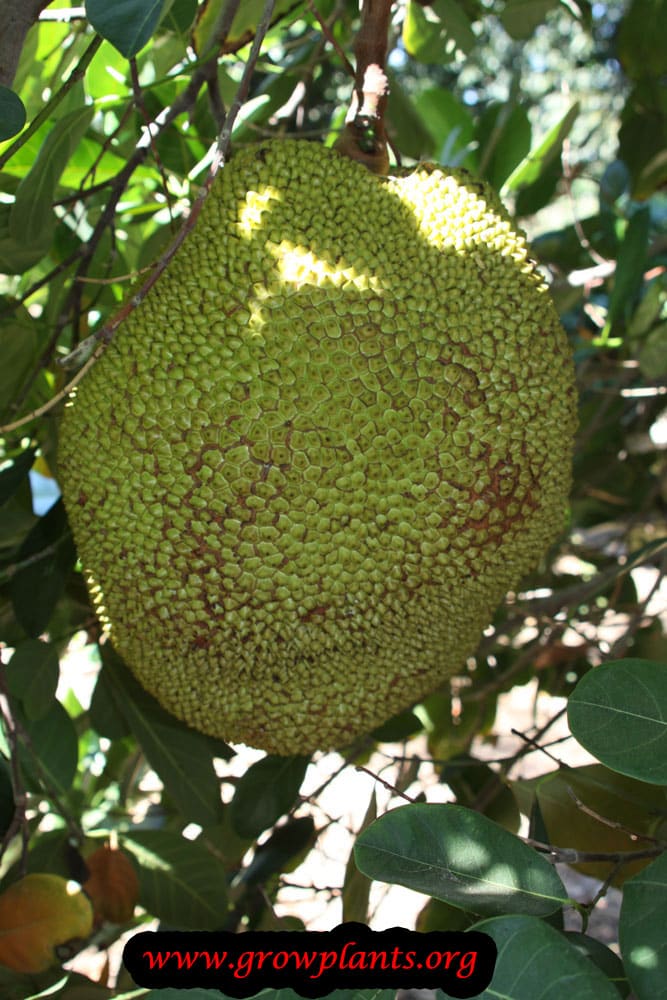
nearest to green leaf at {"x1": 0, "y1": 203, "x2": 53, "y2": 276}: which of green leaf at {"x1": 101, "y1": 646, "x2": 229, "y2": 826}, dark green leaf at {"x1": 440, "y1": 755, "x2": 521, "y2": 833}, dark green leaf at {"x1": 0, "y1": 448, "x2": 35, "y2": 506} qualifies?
dark green leaf at {"x1": 0, "y1": 448, "x2": 35, "y2": 506}

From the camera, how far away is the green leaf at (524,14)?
1.32 meters

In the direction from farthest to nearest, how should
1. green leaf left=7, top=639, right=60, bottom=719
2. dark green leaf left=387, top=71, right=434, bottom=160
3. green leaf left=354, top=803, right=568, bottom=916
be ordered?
dark green leaf left=387, top=71, right=434, bottom=160
green leaf left=7, top=639, right=60, bottom=719
green leaf left=354, top=803, right=568, bottom=916

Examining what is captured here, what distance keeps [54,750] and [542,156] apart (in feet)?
3.71

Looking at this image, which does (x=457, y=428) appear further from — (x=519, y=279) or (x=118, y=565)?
Answer: (x=118, y=565)

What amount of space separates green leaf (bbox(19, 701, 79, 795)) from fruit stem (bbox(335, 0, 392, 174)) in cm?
79

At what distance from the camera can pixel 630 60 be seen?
1496 millimetres

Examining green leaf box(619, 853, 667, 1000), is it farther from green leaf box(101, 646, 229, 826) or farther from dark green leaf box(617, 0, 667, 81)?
dark green leaf box(617, 0, 667, 81)

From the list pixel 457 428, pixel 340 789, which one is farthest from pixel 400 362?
pixel 340 789

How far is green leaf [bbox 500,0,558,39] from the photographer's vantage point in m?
1.32

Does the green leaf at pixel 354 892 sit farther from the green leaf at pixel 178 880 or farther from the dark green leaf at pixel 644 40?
the dark green leaf at pixel 644 40

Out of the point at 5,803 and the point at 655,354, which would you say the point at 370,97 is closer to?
the point at 655,354

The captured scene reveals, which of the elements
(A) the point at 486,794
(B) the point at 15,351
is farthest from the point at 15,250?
(A) the point at 486,794

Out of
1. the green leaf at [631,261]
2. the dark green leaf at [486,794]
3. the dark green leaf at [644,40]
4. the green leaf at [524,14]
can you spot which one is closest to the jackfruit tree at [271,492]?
the dark green leaf at [486,794]

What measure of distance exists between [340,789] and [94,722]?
1.69 metres
